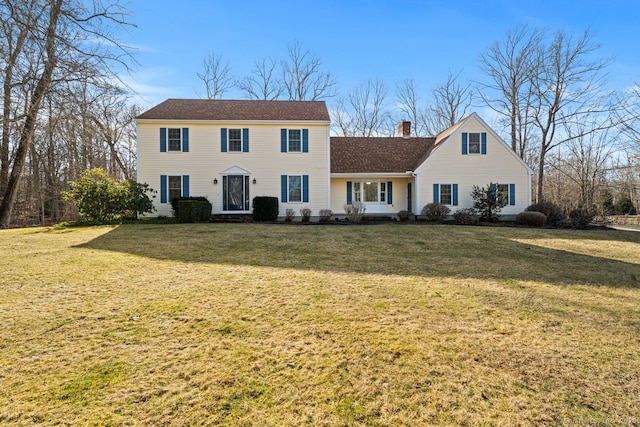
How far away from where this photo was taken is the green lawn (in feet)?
7.18

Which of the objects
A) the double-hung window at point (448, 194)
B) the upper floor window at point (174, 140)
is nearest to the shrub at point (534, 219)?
the double-hung window at point (448, 194)

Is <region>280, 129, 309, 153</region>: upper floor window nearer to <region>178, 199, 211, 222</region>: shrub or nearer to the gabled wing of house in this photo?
<region>178, 199, 211, 222</region>: shrub

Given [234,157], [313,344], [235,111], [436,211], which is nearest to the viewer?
[313,344]

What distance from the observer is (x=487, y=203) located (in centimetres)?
1650

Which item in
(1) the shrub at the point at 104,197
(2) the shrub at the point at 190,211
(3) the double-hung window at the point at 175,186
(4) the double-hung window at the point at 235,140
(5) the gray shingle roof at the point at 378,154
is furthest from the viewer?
(5) the gray shingle roof at the point at 378,154

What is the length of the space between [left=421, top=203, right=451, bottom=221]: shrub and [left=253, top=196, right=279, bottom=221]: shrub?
7830 millimetres

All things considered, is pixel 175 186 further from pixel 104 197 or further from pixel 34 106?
pixel 34 106

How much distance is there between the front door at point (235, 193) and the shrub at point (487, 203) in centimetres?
1202

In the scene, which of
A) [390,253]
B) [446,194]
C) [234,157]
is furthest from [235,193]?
[446,194]

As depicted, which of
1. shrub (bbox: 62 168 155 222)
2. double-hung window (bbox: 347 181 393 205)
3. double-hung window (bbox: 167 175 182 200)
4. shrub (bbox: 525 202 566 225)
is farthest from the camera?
double-hung window (bbox: 347 181 393 205)

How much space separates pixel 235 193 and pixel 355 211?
6414 millimetres

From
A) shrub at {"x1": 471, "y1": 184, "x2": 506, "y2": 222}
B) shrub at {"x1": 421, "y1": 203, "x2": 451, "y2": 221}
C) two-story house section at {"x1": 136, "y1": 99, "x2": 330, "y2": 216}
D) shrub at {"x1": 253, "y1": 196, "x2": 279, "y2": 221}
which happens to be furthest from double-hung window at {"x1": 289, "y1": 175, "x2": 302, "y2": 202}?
shrub at {"x1": 471, "y1": 184, "x2": 506, "y2": 222}

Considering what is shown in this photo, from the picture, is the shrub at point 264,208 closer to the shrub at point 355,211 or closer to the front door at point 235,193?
the front door at point 235,193

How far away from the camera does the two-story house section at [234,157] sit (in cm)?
1673
